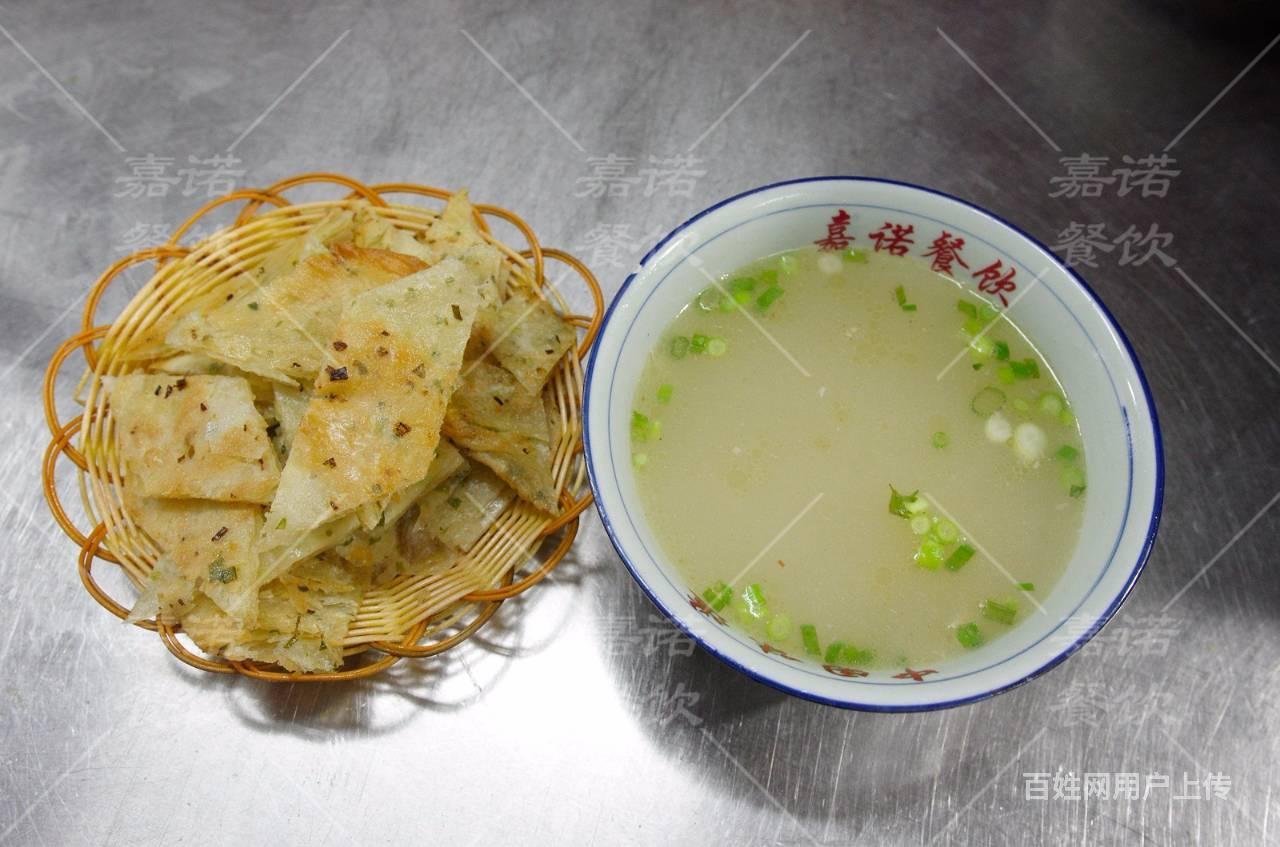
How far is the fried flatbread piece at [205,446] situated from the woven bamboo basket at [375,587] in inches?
6.1

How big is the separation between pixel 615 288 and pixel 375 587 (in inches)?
38.4

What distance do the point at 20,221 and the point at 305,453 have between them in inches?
57.4

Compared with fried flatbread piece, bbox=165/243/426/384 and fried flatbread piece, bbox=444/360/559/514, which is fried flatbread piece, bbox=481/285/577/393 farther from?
fried flatbread piece, bbox=165/243/426/384

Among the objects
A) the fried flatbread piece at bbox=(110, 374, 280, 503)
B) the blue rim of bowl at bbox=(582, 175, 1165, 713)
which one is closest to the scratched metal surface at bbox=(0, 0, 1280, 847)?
the fried flatbread piece at bbox=(110, 374, 280, 503)

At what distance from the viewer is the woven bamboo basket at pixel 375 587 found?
2.00 metres

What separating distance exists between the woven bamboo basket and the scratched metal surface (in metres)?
0.21

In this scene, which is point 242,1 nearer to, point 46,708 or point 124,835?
point 46,708

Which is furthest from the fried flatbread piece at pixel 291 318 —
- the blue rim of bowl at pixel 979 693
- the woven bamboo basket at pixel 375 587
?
the blue rim of bowl at pixel 979 693

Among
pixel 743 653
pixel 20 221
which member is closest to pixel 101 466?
pixel 20 221

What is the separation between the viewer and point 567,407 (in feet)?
7.09

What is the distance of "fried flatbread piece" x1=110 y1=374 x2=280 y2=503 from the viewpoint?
1945 millimetres

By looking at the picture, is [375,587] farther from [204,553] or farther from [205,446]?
[205,446]

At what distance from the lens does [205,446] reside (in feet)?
6.39

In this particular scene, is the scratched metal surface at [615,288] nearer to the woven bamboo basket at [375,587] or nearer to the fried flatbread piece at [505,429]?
the woven bamboo basket at [375,587]
